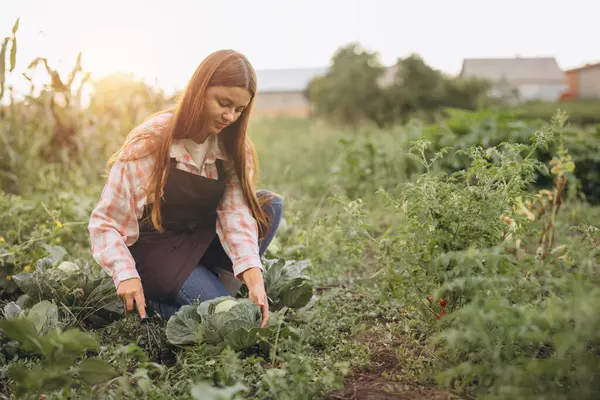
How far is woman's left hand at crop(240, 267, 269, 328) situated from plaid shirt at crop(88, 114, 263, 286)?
30 millimetres

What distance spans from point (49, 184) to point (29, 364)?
286cm

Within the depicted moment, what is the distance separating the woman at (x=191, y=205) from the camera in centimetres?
229

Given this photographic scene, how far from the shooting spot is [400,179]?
525 centimetres

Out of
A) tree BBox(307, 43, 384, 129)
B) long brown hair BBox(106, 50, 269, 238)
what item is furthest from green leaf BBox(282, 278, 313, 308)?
tree BBox(307, 43, 384, 129)

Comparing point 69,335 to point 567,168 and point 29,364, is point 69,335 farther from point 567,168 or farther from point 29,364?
point 567,168

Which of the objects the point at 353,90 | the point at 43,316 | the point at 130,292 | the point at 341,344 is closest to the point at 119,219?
the point at 130,292

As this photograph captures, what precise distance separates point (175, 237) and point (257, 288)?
19.6 inches

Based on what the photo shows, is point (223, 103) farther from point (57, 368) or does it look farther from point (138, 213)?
point (57, 368)

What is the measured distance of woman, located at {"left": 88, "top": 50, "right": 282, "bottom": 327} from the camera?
2287 mm

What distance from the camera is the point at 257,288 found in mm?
2400

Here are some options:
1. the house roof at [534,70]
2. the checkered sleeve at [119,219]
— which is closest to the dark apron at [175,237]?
the checkered sleeve at [119,219]

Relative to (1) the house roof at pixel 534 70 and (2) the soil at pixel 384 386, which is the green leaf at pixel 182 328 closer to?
(2) the soil at pixel 384 386

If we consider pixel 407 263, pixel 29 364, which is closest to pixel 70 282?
pixel 29 364

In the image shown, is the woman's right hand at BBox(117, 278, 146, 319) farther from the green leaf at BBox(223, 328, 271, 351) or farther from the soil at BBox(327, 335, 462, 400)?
the soil at BBox(327, 335, 462, 400)
